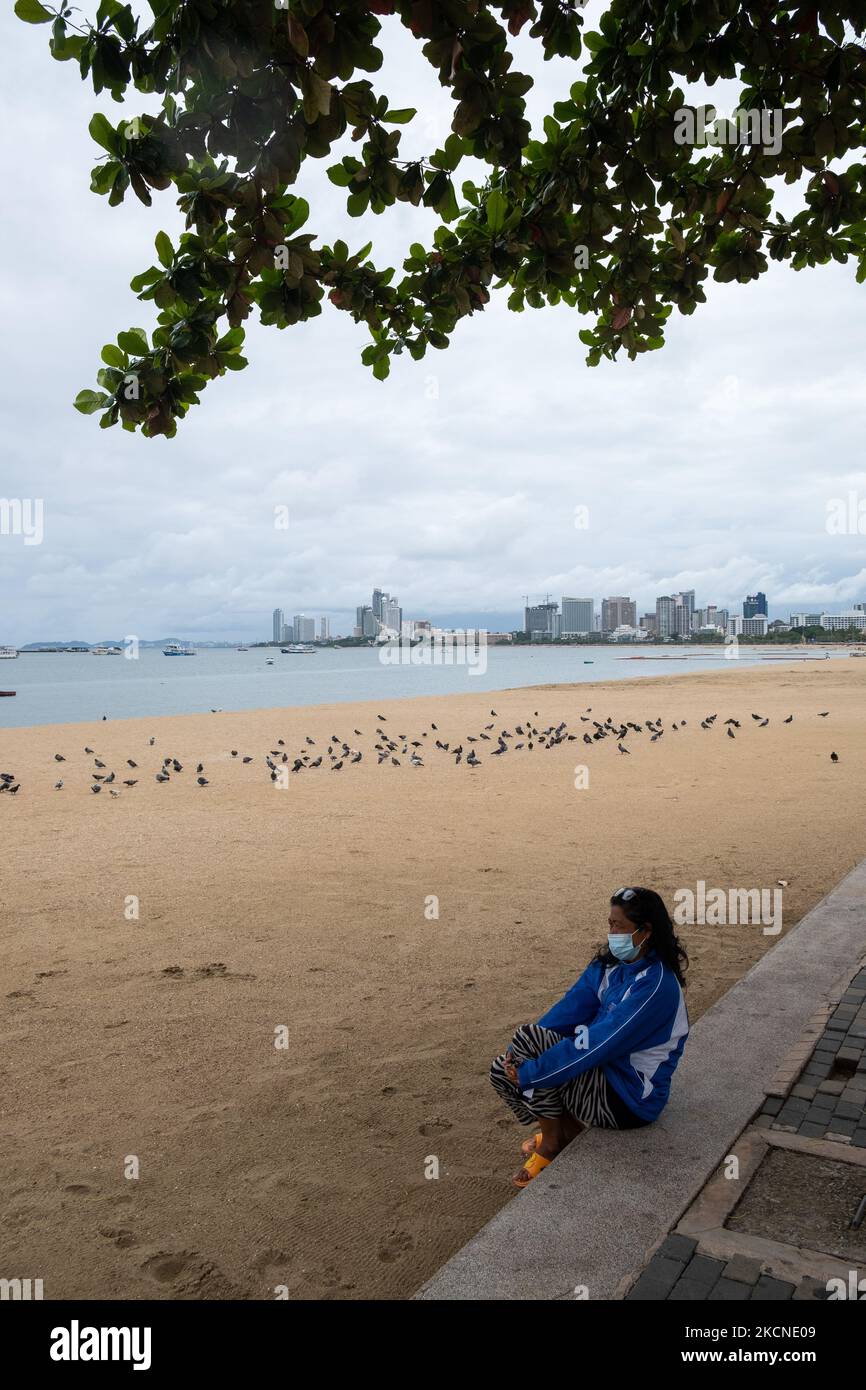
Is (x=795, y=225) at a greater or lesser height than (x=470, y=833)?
greater

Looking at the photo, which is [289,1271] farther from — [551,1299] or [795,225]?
[795,225]

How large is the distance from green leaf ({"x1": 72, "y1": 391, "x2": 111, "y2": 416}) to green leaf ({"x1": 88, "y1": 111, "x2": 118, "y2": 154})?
104 centimetres

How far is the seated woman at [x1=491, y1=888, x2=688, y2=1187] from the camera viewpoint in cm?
383

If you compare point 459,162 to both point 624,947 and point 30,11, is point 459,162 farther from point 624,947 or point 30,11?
point 624,947

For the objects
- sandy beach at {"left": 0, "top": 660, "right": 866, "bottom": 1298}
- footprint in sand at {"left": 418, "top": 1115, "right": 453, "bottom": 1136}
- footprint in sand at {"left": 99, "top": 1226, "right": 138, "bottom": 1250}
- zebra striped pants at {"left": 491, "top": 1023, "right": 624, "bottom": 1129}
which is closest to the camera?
footprint in sand at {"left": 99, "top": 1226, "right": 138, "bottom": 1250}

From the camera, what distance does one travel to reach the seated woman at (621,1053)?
3.83 m

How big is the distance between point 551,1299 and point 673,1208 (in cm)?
67

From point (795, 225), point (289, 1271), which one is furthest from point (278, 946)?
point (795, 225)

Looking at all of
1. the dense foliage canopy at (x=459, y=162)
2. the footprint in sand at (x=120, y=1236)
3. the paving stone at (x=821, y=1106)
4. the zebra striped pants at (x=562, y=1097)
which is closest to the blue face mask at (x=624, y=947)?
the zebra striped pants at (x=562, y=1097)

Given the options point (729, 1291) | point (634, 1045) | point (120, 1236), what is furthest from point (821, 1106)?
point (120, 1236)

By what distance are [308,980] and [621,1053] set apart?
132 inches

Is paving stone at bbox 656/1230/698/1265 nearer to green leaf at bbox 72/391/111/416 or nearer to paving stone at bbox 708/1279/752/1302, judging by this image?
paving stone at bbox 708/1279/752/1302

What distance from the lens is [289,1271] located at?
11.3 feet

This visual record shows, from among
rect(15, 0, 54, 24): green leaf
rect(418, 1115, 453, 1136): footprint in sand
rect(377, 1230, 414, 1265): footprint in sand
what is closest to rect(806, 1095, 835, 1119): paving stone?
rect(418, 1115, 453, 1136): footprint in sand
